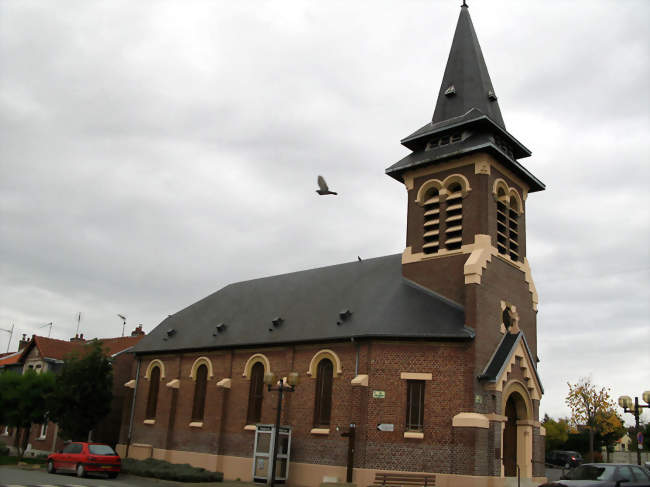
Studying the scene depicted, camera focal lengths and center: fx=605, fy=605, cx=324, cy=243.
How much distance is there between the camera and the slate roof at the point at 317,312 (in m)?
24.6

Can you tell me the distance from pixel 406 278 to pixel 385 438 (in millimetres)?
7573

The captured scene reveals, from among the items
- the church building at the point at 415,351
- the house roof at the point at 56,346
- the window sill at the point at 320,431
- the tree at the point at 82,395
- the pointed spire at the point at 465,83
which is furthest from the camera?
the house roof at the point at 56,346

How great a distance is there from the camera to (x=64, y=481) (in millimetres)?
23922

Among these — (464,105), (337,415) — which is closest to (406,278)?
(337,415)

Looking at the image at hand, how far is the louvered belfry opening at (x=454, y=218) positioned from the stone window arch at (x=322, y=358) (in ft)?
22.4

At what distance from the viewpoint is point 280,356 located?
28453 millimetres

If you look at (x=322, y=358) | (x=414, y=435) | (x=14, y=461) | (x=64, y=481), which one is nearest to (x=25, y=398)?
(x=14, y=461)

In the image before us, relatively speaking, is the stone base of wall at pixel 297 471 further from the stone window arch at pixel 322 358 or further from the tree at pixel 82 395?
the stone window arch at pixel 322 358

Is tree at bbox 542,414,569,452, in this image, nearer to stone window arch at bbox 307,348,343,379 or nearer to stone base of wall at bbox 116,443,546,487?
stone base of wall at bbox 116,443,546,487

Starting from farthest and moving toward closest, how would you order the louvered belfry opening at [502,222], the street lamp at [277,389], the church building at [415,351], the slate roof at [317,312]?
the louvered belfry opening at [502,222]
the slate roof at [317,312]
the church building at [415,351]
the street lamp at [277,389]

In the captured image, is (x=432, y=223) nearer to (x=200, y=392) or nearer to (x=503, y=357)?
(x=503, y=357)

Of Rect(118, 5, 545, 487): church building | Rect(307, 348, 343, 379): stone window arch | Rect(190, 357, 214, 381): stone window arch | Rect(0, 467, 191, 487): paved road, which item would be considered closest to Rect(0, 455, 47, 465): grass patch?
Rect(0, 467, 191, 487): paved road

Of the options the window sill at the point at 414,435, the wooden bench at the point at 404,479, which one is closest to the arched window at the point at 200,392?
the wooden bench at the point at 404,479

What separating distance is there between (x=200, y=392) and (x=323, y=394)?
28.7 feet
